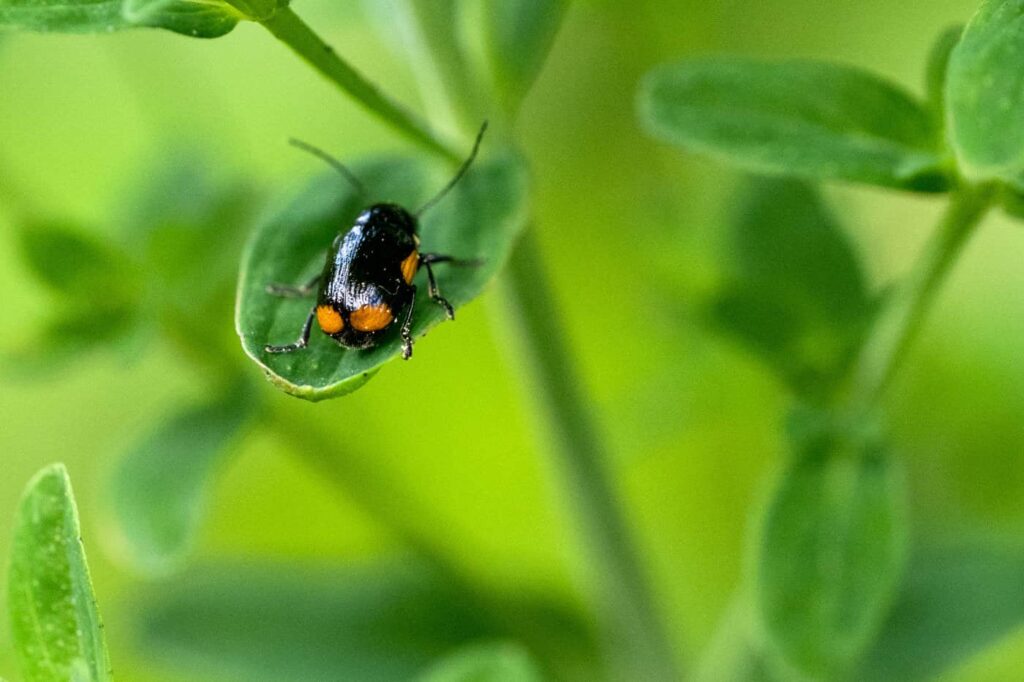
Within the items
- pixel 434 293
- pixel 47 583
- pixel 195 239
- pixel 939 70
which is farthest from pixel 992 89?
pixel 195 239

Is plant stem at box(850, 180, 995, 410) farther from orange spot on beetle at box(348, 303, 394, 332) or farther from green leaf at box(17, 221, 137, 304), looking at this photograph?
green leaf at box(17, 221, 137, 304)

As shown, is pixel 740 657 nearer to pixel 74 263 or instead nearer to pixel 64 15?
pixel 74 263

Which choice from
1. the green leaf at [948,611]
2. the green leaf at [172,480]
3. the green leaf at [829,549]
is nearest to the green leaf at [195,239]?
the green leaf at [172,480]

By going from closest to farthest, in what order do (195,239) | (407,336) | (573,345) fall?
1. (407,336)
2. (195,239)
3. (573,345)

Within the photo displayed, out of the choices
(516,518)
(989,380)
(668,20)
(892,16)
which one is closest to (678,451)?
(516,518)

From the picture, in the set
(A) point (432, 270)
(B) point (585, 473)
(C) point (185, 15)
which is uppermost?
(C) point (185, 15)

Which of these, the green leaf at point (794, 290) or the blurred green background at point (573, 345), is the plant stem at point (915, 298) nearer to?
the green leaf at point (794, 290)
